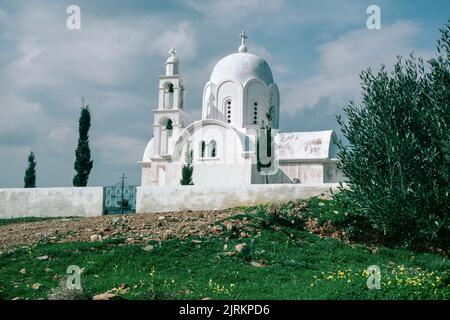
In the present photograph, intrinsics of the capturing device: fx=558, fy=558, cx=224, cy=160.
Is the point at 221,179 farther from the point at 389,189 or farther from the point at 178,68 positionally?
the point at 389,189

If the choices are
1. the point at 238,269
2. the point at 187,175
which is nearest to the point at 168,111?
the point at 187,175

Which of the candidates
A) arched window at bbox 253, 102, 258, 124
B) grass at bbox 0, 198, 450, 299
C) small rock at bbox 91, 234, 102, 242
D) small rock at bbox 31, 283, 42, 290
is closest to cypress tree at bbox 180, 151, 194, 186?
arched window at bbox 253, 102, 258, 124

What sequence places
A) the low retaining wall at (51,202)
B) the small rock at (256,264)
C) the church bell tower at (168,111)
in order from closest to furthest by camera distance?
the small rock at (256,264)
the low retaining wall at (51,202)
the church bell tower at (168,111)

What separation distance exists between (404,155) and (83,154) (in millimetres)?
23249

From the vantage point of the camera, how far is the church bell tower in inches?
1294

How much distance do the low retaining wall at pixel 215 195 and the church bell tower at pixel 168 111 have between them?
1167 cm

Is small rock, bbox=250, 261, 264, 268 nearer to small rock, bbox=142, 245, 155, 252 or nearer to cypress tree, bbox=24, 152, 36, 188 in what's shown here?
small rock, bbox=142, 245, 155, 252

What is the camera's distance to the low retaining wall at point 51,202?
21875 millimetres

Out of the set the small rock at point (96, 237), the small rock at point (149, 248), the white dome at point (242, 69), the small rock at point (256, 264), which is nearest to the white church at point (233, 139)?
the white dome at point (242, 69)

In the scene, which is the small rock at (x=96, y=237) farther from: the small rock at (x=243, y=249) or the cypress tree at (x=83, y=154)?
the cypress tree at (x=83, y=154)

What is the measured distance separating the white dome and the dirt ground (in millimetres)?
18794

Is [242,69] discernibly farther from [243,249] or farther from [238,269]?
[238,269]

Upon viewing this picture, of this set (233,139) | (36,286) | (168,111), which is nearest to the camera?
(36,286)

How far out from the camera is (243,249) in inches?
461
